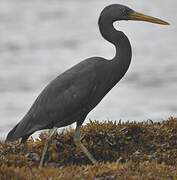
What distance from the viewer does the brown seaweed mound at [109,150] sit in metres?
12.9

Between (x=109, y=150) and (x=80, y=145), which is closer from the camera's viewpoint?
(x=80, y=145)

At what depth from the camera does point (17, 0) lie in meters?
63.3

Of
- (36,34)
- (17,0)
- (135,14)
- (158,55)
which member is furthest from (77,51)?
(135,14)

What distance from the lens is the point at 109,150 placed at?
47.4 feet

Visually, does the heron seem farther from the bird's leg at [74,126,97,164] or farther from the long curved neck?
the long curved neck

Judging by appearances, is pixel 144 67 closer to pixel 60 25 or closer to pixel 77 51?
pixel 77 51

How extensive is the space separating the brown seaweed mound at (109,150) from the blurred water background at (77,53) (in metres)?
14.2

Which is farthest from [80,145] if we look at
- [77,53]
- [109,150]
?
[77,53]

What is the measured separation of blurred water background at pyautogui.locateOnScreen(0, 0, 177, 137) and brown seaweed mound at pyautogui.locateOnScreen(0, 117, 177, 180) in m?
14.2

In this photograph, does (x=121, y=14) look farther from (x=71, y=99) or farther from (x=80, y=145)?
(x=80, y=145)

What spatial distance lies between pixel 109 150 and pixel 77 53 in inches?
1188

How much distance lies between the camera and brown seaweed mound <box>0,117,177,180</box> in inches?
510

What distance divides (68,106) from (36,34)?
3828 cm

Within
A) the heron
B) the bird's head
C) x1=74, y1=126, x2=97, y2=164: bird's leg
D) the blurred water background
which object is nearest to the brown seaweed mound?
x1=74, y1=126, x2=97, y2=164: bird's leg
